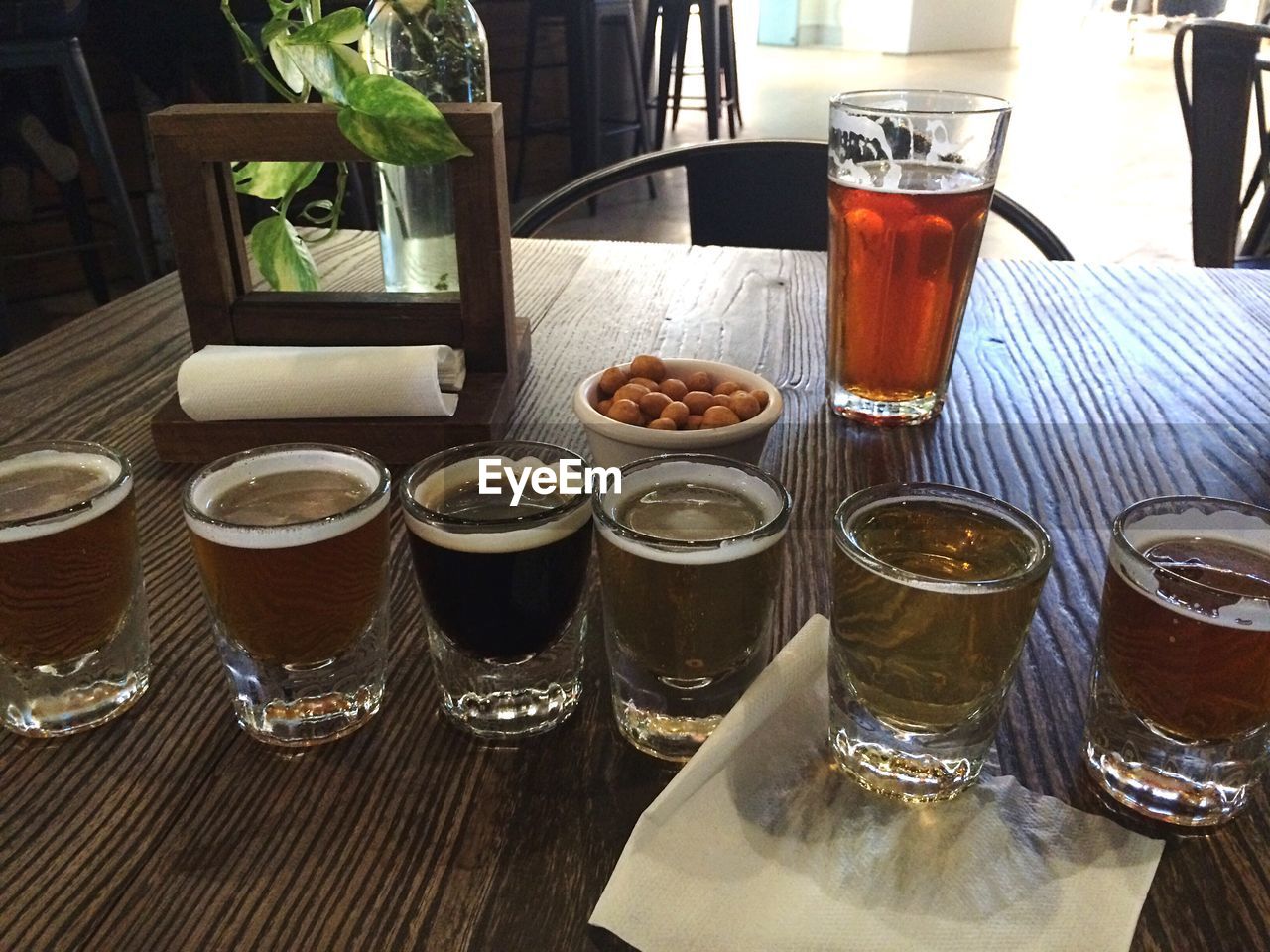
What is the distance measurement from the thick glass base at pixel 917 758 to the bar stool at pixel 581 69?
327cm

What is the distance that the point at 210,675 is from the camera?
52 cm

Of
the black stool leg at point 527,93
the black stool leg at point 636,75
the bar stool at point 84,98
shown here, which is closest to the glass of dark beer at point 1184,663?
the bar stool at point 84,98

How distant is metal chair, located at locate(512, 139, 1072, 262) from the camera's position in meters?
1.38

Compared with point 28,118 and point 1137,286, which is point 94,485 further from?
point 28,118

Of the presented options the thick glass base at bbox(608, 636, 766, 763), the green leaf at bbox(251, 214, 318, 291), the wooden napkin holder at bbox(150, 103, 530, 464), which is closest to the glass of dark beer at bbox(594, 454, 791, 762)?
the thick glass base at bbox(608, 636, 766, 763)

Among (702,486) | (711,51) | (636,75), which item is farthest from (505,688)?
(711,51)

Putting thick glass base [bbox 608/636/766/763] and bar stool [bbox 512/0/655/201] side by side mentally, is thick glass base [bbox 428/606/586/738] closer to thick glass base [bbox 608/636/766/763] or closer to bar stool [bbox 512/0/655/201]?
thick glass base [bbox 608/636/766/763]

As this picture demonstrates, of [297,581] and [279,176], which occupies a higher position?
[279,176]

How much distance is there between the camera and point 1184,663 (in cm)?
41

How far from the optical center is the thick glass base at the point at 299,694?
47 centimetres

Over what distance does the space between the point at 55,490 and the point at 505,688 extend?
0.82ft

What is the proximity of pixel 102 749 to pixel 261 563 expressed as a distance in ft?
0.43

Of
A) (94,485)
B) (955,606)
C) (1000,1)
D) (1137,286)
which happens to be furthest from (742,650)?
(1000,1)
